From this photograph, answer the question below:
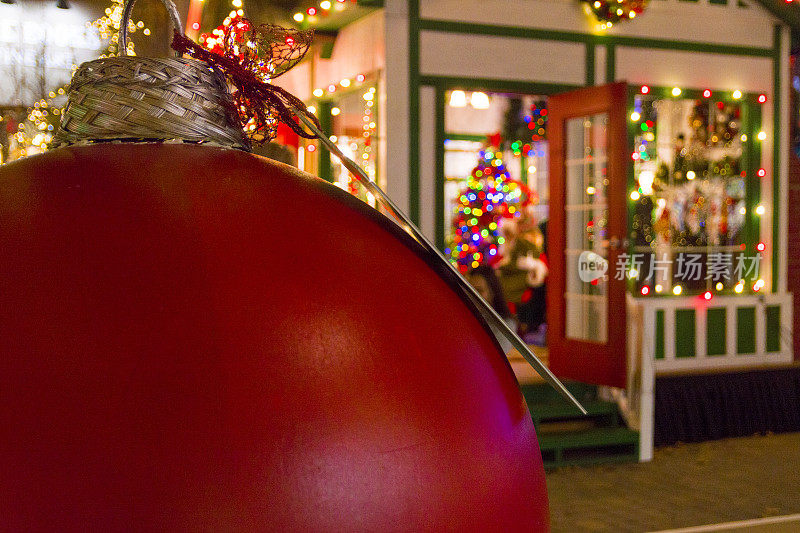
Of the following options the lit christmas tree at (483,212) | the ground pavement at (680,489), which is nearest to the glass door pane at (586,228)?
the ground pavement at (680,489)

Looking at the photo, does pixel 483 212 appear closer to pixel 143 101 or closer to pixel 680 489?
pixel 680 489

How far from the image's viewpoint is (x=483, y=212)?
945 centimetres

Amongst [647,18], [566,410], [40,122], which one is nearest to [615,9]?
[647,18]

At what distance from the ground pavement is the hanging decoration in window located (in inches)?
142

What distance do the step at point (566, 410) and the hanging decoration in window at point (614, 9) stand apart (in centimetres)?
324

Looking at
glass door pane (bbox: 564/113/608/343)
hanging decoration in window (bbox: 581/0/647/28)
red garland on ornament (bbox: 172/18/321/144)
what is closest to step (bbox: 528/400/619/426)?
glass door pane (bbox: 564/113/608/343)

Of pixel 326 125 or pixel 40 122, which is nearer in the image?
pixel 40 122

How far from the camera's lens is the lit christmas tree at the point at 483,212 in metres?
9.24

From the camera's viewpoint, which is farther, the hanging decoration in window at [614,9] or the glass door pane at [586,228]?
the hanging decoration in window at [614,9]

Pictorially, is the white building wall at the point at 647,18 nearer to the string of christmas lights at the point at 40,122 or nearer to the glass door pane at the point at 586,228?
the glass door pane at the point at 586,228

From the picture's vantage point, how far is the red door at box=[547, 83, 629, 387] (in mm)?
6219

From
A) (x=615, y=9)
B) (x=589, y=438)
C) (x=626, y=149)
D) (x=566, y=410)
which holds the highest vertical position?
(x=615, y=9)

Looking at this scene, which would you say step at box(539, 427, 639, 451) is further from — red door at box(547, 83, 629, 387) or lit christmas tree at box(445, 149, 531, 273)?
lit christmas tree at box(445, 149, 531, 273)

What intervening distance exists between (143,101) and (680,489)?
529 cm
